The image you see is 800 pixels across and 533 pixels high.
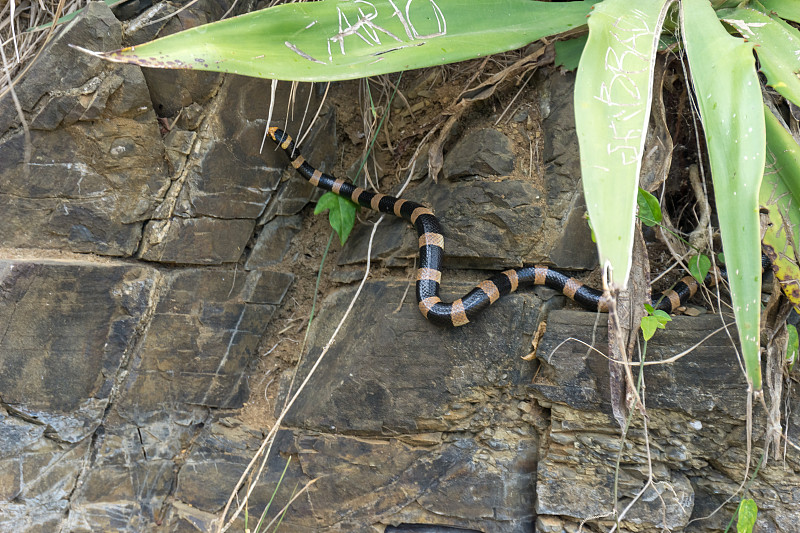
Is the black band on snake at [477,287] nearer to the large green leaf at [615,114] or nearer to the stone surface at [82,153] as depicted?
the large green leaf at [615,114]

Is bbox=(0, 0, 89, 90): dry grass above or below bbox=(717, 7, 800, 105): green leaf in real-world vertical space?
above

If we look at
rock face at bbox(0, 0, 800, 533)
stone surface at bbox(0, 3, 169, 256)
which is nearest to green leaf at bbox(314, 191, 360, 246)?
rock face at bbox(0, 0, 800, 533)

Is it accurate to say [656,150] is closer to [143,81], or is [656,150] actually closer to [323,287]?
[323,287]

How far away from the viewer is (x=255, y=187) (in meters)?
2.92

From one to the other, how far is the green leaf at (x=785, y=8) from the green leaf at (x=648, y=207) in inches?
31.6

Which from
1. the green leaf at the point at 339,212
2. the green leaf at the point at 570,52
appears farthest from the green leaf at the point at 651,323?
the green leaf at the point at 339,212

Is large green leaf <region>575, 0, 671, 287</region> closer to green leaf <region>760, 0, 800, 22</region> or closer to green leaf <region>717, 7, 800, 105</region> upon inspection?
green leaf <region>717, 7, 800, 105</region>

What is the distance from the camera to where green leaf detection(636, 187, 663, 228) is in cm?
210

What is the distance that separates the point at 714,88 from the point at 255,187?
7.06 ft

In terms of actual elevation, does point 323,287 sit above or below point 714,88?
below

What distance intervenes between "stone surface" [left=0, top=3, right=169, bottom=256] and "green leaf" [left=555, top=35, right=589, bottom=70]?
198 centimetres

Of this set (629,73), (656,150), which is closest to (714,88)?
(629,73)

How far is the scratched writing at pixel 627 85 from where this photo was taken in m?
1.38

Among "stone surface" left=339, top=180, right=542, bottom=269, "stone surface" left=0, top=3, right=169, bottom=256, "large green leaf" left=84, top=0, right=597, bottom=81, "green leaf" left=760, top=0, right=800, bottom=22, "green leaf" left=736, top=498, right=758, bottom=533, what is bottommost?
"green leaf" left=736, top=498, right=758, bottom=533
